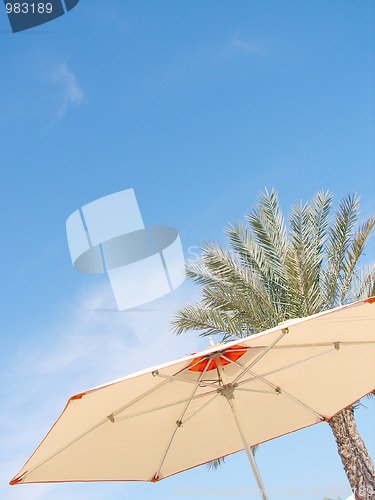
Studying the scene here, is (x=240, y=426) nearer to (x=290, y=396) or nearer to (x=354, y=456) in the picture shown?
(x=290, y=396)

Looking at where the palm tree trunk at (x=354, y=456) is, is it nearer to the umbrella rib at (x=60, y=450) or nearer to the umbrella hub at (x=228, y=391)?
the umbrella hub at (x=228, y=391)

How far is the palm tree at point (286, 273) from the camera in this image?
27.5 feet

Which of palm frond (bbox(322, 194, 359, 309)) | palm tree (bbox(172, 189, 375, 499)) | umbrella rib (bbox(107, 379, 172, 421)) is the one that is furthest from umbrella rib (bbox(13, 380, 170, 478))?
palm frond (bbox(322, 194, 359, 309))

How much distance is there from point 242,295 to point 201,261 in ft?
3.85

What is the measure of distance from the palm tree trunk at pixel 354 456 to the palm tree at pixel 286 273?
17 millimetres

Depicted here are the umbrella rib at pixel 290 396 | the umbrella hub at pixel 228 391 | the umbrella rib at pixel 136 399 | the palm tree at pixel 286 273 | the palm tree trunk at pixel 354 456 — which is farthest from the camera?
the palm tree at pixel 286 273

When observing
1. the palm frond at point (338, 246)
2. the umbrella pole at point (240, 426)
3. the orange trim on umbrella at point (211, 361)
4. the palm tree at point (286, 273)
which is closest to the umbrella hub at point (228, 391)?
the umbrella pole at point (240, 426)

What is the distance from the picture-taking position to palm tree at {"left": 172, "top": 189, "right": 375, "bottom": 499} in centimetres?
838

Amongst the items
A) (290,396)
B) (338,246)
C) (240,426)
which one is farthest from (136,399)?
(338,246)

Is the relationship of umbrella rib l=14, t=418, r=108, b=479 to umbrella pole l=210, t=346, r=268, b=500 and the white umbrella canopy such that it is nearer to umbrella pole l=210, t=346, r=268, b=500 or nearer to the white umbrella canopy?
the white umbrella canopy

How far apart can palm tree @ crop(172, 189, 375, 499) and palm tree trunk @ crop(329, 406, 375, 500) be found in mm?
17

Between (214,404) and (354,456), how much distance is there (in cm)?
456

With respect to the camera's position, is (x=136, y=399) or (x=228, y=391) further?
(x=228, y=391)

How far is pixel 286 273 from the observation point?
8516mm
